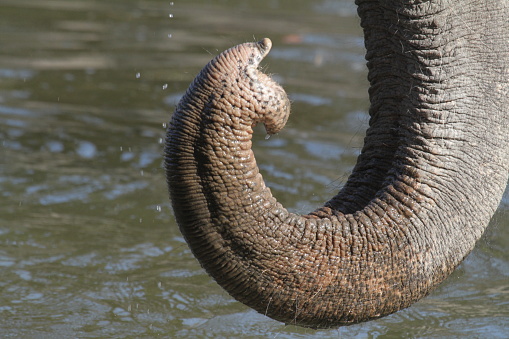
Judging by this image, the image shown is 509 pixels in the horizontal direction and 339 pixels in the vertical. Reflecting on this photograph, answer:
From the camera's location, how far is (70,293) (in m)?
4.77

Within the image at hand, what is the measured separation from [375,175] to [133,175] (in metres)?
3.70

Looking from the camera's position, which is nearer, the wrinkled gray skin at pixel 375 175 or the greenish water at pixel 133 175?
the wrinkled gray skin at pixel 375 175

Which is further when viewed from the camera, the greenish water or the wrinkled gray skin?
the greenish water

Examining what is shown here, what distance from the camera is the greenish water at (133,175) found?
4551mm

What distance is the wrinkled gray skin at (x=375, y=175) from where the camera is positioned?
284 cm

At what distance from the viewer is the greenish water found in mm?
4551

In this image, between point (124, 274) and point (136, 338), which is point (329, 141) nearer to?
point (124, 274)

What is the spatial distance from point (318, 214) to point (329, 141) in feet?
15.7

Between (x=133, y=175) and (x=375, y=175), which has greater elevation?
(x=133, y=175)

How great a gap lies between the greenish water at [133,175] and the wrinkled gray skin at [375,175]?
52cm

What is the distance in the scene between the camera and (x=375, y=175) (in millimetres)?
3336

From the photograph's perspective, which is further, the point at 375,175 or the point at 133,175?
the point at 133,175

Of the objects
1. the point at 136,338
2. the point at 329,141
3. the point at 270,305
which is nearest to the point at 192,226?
the point at 270,305

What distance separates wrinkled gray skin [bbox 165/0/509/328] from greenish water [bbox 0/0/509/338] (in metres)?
0.52
